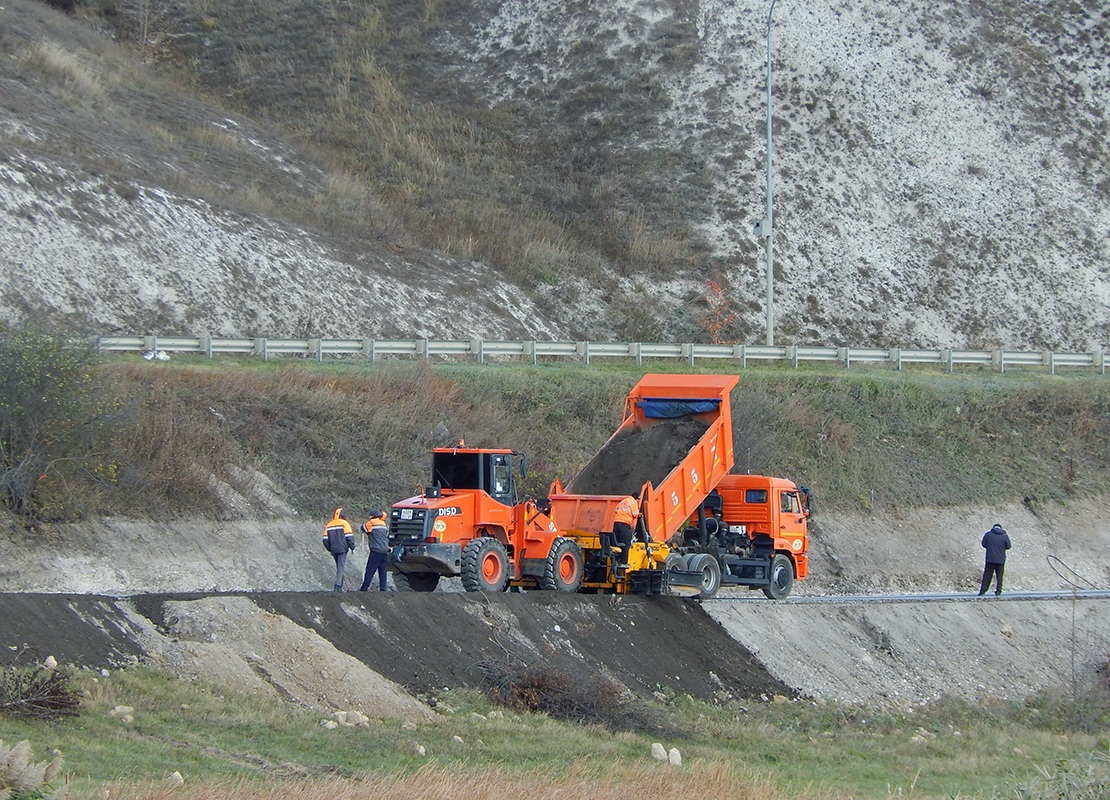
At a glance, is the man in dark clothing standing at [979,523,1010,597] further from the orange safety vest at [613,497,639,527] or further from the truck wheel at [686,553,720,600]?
the orange safety vest at [613,497,639,527]

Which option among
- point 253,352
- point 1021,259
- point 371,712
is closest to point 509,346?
point 253,352

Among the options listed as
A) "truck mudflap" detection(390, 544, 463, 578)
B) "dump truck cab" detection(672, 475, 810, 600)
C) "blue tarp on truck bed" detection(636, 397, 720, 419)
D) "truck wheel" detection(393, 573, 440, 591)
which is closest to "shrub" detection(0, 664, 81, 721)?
"truck mudflap" detection(390, 544, 463, 578)

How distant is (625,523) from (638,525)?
0.32 m

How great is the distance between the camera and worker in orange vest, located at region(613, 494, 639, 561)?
20.9 metres

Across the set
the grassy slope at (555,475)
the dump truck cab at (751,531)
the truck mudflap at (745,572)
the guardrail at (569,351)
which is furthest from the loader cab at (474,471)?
the guardrail at (569,351)

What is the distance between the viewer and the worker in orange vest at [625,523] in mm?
20938

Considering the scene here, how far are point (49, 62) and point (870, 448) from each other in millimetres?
32485

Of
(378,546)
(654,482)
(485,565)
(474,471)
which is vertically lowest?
(485,565)

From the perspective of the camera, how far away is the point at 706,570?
22438mm

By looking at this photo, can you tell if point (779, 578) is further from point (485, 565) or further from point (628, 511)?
point (485, 565)

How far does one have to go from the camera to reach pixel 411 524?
20000mm

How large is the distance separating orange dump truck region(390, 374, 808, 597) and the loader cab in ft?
0.05

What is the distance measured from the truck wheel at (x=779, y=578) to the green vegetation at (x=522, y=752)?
5.47 m

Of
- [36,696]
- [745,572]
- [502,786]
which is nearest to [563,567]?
[745,572]
